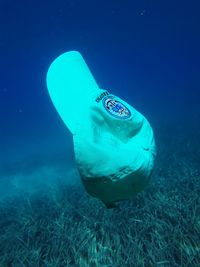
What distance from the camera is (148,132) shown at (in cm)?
199

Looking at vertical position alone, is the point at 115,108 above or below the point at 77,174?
above

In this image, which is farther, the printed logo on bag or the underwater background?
the underwater background

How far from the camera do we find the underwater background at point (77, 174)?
3629 millimetres

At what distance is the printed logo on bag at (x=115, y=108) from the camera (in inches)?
74.7

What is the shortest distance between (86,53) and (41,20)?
11418 millimetres

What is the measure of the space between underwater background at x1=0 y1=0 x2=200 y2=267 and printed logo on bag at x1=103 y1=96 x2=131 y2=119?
1916 mm

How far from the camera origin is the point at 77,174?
905 centimetres

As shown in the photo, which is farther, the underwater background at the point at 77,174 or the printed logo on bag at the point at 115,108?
the underwater background at the point at 77,174

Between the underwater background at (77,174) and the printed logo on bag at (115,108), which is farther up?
the printed logo on bag at (115,108)

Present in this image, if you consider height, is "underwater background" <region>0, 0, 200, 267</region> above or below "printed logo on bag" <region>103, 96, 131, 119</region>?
below

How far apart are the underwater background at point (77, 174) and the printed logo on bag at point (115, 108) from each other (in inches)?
75.4

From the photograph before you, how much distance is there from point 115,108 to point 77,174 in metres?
7.26

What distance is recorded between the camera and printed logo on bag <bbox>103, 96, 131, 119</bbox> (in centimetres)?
190

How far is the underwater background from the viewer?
11.9 ft
